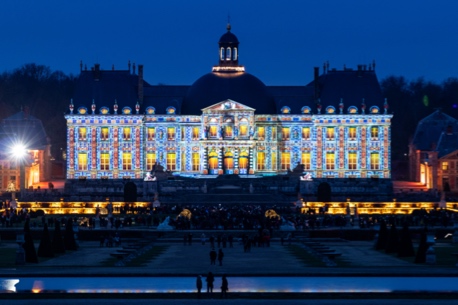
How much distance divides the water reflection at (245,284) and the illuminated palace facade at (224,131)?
64163mm

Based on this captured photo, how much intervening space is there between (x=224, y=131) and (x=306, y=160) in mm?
7276

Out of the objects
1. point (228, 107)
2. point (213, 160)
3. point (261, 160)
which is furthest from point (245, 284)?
point (261, 160)

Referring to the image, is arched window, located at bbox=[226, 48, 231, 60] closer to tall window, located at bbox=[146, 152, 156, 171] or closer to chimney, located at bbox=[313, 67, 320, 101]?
chimney, located at bbox=[313, 67, 320, 101]

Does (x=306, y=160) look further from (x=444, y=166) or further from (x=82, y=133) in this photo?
(x=82, y=133)

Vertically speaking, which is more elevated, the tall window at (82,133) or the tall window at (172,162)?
the tall window at (82,133)

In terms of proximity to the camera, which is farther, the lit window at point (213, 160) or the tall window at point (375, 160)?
the tall window at point (375, 160)

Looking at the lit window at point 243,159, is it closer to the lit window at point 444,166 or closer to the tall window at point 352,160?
the tall window at point 352,160

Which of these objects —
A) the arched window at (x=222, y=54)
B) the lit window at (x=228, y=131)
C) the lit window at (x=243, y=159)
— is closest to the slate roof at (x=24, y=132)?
the lit window at (x=228, y=131)

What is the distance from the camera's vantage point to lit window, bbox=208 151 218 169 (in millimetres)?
122625

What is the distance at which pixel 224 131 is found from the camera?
123 m

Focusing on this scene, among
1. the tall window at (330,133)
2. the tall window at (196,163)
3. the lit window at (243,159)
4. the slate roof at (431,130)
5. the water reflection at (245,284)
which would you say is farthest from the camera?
the slate roof at (431,130)

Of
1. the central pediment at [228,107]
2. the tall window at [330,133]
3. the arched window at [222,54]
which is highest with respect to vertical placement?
the arched window at [222,54]

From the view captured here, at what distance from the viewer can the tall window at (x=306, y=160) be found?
124m

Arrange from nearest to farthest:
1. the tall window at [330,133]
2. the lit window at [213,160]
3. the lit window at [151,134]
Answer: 1. the lit window at [213,160]
2. the lit window at [151,134]
3. the tall window at [330,133]
